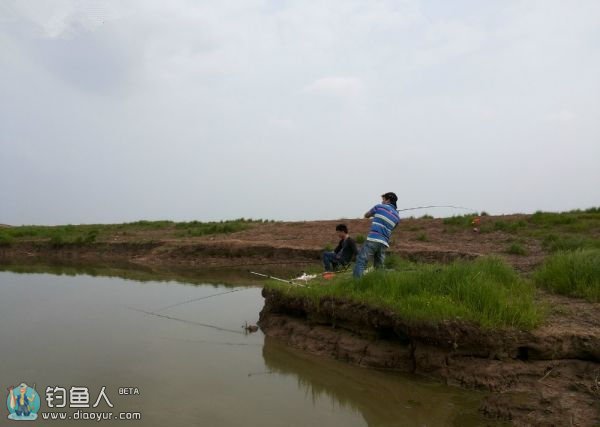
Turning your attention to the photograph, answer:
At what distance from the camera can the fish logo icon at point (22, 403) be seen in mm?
4840

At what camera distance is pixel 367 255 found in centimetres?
777

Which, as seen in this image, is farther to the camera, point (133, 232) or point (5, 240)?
point (133, 232)

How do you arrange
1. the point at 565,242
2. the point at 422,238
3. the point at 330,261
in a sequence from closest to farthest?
the point at 330,261, the point at 565,242, the point at 422,238

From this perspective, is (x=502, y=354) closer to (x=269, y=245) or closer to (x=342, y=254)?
(x=342, y=254)

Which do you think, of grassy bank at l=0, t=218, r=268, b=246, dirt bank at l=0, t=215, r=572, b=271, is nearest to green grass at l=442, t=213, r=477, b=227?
dirt bank at l=0, t=215, r=572, b=271

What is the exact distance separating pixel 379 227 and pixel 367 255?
0.49 m

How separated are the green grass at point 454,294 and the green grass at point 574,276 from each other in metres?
0.67

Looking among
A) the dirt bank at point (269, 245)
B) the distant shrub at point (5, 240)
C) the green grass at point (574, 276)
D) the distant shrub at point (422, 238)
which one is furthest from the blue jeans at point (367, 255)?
the distant shrub at point (5, 240)

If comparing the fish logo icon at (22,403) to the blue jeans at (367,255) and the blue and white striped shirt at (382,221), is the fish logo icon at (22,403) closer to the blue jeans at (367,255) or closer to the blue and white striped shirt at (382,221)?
the blue jeans at (367,255)

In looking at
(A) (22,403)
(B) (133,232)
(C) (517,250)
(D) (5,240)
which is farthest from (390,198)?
(D) (5,240)

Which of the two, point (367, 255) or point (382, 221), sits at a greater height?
point (382, 221)

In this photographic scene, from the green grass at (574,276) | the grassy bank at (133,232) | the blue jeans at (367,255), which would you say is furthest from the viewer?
the grassy bank at (133,232)

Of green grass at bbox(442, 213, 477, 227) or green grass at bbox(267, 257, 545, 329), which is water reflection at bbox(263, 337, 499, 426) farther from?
green grass at bbox(442, 213, 477, 227)

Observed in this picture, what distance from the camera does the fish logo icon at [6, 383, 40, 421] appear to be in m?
4.84
